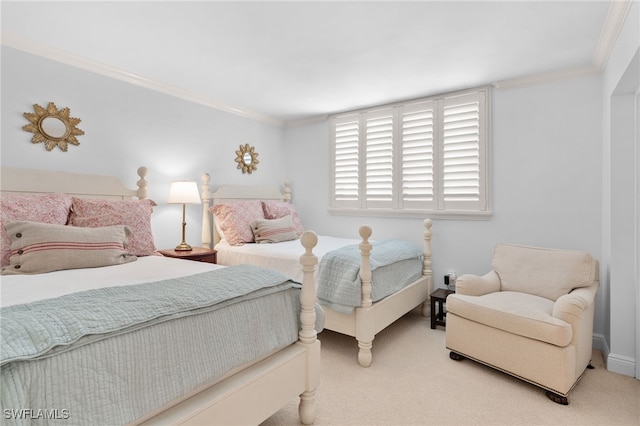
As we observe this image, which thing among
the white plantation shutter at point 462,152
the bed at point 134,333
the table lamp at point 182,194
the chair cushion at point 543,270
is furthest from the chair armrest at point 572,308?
the table lamp at point 182,194

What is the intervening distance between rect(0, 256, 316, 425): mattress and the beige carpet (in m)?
0.65

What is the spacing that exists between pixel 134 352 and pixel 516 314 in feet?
7.20

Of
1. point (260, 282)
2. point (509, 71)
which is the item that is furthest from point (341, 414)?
point (509, 71)

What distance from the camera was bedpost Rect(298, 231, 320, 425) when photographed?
1.72m

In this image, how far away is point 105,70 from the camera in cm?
293

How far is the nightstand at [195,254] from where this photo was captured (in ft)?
10.1

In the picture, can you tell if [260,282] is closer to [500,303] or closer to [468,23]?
[500,303]

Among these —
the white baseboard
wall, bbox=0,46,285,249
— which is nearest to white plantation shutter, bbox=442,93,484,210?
the white baseboard

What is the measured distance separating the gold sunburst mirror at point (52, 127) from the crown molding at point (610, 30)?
3.90 meters

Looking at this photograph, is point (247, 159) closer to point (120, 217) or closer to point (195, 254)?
point (195, 254)

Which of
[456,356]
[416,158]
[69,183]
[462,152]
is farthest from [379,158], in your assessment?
[69,183]

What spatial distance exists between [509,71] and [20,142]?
405 cm

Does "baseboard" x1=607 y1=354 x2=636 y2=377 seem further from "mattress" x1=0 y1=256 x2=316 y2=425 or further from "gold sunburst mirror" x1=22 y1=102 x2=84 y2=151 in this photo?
"gold sunburst mirror" x1=22 y1=102 x2=84 y2=151

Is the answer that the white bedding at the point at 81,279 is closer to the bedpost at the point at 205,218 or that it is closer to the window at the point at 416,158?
the bedpost at the point at 205,218
